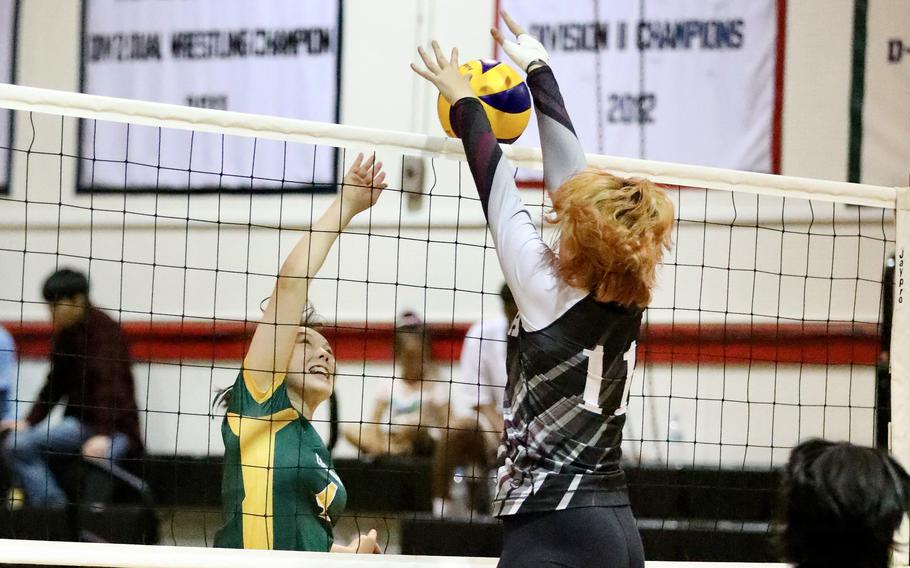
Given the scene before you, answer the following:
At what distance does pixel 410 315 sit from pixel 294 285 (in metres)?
2.92

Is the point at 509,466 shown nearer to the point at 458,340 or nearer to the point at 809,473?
the point at 809,473

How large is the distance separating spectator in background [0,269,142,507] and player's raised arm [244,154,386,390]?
7.05 ft

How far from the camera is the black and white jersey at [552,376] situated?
217 cm

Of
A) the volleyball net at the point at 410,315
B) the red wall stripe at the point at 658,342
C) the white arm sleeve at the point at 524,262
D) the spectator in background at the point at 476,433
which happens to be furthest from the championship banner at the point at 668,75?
the white arm sleeve at the point at 524,262

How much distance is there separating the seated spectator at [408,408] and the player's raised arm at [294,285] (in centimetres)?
262

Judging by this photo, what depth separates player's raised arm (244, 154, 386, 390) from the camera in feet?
8.86

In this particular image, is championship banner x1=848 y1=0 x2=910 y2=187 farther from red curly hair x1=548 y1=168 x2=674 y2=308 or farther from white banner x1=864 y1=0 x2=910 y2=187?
red curly hair x1=548 y1=168 x2=674 y2=308

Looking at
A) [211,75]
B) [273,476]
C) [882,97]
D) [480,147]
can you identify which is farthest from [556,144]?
[211,75]

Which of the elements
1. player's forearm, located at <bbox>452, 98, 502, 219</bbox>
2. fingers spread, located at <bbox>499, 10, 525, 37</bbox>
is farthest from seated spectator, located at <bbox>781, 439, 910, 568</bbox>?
fingers spread, located at <bbox>499, 10, 525, 37</bbox>

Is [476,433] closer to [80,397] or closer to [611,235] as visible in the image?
[80,397]

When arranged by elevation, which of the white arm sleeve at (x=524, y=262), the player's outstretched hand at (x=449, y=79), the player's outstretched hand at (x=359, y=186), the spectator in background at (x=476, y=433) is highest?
the player's outstretched hand at (x=449, y=79)

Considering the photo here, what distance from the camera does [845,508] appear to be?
56.6 inches

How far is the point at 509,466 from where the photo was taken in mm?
2242

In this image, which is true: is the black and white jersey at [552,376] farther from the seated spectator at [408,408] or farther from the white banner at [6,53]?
the white banner at [6,53]
